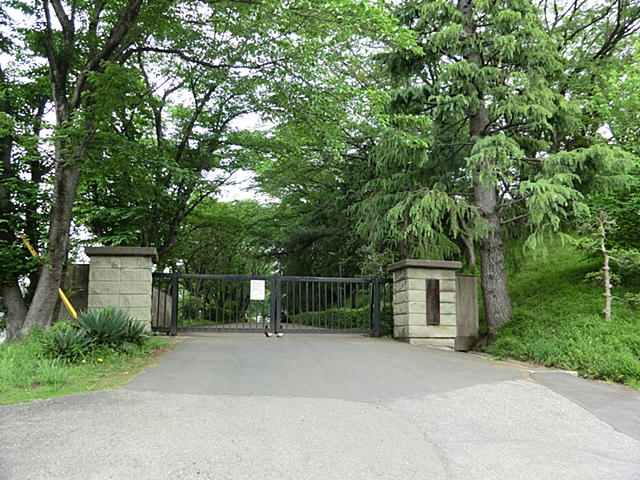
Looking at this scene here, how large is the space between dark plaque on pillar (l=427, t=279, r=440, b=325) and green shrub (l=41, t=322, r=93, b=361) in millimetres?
6709

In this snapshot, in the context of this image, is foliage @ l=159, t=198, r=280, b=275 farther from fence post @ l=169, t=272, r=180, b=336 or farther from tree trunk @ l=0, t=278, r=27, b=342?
tree trunk @ l=0, t=278, r=27, b=342

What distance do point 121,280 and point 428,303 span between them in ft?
20.8

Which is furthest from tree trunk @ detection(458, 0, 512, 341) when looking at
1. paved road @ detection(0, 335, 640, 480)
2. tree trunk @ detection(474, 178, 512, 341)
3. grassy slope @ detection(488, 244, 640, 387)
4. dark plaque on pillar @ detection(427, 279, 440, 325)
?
paved road @ detection(0, 335, 640, 480)

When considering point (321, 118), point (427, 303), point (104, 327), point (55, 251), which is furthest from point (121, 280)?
point (427, 303)

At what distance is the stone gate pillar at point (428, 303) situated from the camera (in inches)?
398

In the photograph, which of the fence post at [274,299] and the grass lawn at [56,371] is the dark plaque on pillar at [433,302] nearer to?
the fence post at [274,299]

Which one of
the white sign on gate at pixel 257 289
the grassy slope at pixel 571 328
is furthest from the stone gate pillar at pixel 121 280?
the grassy slope at pixel 571 328

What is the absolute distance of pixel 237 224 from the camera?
19391mm

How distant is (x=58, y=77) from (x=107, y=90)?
1.38 metres

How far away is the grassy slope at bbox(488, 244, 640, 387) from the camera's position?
693 centimetres

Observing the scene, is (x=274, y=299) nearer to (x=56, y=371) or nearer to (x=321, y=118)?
(x=321, y=118)

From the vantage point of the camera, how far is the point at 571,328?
343 inches

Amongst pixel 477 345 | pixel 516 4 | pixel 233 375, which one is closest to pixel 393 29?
pixel 516 4

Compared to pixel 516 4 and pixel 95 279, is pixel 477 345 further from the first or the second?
pixel 95 279
